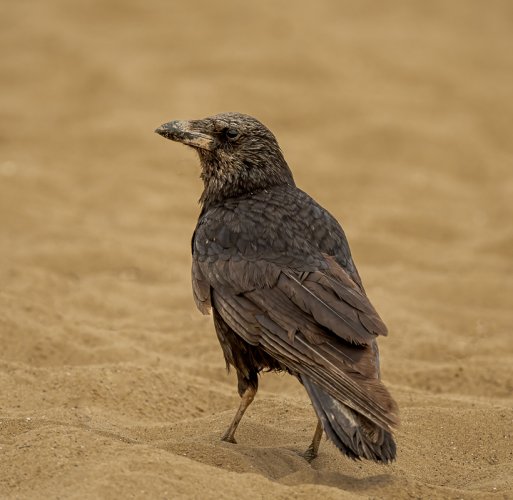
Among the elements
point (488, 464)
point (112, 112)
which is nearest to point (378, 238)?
point (112, 112)

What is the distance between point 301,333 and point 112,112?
956cm

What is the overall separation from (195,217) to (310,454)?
21.6ft

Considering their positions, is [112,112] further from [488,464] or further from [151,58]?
[488,464]

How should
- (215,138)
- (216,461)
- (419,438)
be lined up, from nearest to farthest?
(216,461), (419,438), (215,138)

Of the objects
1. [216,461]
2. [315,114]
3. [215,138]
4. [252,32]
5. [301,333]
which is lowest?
[216,461]

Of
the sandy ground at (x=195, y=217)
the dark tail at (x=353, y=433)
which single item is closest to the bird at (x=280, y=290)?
the dark tail at (x=353, y=433)

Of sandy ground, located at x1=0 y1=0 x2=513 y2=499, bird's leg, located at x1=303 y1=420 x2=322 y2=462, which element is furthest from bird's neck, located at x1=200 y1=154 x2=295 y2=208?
bird's leg, located at x1=303 y1=420 x2=322 y2=462

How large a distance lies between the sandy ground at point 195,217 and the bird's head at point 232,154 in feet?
4.29

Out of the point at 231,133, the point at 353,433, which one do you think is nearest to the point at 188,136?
the point at 231,133

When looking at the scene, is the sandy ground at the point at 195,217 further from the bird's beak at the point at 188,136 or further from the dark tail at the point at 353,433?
the bird's beak at the point at 188,136

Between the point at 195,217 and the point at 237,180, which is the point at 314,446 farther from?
the point at 195,217

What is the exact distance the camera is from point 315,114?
14.3 m

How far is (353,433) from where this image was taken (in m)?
4.40

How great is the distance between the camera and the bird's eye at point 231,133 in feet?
20.2
